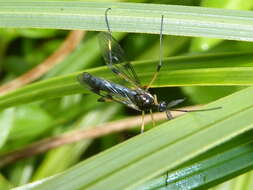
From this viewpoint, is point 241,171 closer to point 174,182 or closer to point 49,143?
point 174,182

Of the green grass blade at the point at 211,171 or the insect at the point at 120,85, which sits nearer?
the green grass blade at the point at 211,171

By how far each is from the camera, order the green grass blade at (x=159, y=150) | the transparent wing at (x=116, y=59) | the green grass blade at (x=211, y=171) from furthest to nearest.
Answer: the transparent wing at (x=116, y=59) → the green grass blade at (x=211, y=171) → the green grass blade at (x=159, y=150)

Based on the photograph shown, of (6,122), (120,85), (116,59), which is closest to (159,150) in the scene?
(120,85)

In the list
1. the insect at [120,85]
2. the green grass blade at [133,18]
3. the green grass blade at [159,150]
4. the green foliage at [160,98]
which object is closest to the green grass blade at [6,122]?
the green foliage at [160,98]

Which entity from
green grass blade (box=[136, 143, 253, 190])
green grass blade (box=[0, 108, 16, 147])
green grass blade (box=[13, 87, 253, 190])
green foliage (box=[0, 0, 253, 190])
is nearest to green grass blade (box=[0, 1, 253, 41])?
green foliage (box=[0, 0, 253, 190])

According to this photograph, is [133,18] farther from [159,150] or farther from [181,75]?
[159,150]

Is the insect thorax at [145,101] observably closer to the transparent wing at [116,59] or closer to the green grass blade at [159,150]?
the transparent wing at [116,59]
